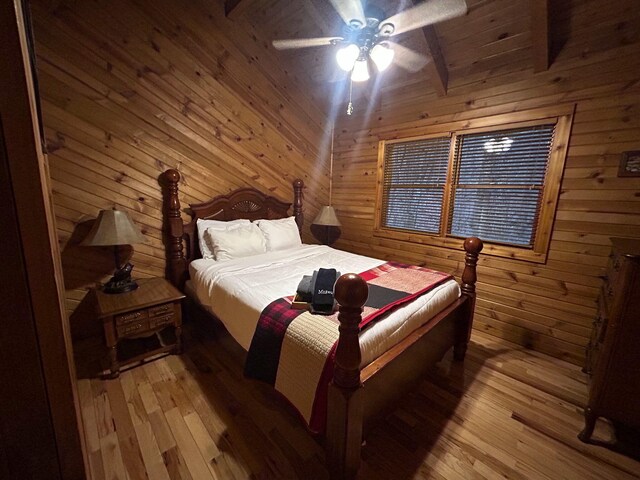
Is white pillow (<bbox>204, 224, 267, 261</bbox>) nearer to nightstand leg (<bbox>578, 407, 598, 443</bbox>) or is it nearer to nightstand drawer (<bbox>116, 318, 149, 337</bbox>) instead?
nightstand drawer (<bbox>116, 318, 149, 337</bbox>)

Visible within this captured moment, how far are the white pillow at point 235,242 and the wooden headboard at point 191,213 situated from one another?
238 millimetres

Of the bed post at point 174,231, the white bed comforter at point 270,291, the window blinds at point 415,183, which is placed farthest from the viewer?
the window blinds at point 415,183

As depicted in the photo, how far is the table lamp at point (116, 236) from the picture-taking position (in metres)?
1.93

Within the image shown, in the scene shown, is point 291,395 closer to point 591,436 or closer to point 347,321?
point 347,321

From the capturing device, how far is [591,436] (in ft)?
4.92

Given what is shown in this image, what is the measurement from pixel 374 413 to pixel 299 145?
3.05 metres

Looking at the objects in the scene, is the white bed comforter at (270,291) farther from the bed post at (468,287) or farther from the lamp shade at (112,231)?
the lamp shade at (112,231)

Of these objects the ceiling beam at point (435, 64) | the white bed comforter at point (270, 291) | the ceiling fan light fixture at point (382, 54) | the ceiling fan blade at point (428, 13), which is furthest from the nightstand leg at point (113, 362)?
the ceiling beam at point (435, 64)

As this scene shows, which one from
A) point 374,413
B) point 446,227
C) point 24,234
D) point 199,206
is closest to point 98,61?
point 199,206

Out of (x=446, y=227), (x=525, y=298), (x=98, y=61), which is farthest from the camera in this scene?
(x=446, y=227)

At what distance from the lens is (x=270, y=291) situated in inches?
69.3

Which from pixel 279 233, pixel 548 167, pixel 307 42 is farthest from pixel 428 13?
pixel 279 233

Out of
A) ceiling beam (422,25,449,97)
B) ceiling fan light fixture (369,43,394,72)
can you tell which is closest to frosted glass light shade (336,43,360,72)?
ceiling fan light fixture (369,43,394,72)

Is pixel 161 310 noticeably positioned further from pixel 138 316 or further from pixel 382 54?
pixel 382 54
